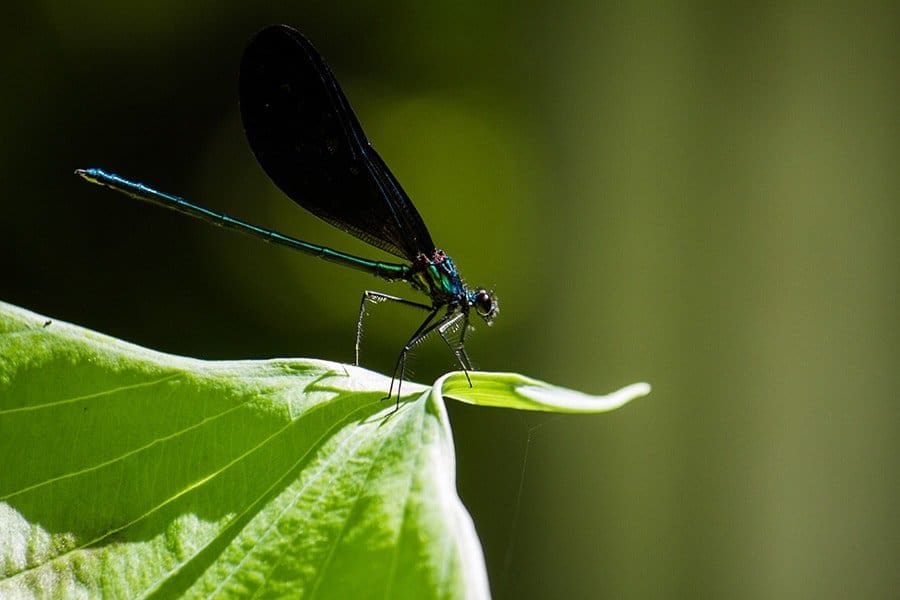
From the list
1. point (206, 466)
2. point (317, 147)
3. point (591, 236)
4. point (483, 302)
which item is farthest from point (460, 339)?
point (591, 236)

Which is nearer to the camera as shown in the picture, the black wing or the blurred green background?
the black wing

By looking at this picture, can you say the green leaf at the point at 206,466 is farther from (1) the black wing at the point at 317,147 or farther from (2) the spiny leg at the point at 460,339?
(1) the black wing at the point at 317,147

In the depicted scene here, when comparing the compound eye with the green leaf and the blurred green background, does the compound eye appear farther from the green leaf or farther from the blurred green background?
the blurred green background

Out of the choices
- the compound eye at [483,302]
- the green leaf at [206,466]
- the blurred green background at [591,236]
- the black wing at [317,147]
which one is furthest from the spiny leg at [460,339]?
the blurred green background at [591,236]

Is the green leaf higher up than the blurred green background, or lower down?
lower down

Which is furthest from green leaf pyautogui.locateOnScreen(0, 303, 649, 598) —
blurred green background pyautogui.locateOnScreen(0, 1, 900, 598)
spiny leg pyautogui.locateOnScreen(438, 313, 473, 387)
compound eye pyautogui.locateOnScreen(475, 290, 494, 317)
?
blurred green background pyautogui.locateOnScreen(0, 1, 900, 598)

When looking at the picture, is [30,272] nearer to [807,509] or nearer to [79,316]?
[79,316]

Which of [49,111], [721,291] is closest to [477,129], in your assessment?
[721,291]

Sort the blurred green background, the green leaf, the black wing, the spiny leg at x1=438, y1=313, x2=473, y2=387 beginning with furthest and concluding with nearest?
1. the blurred green background
2. the black wing
3. the spiny leg at x1=438, y1=313, x2=473, y2=387
4. the green leaf
